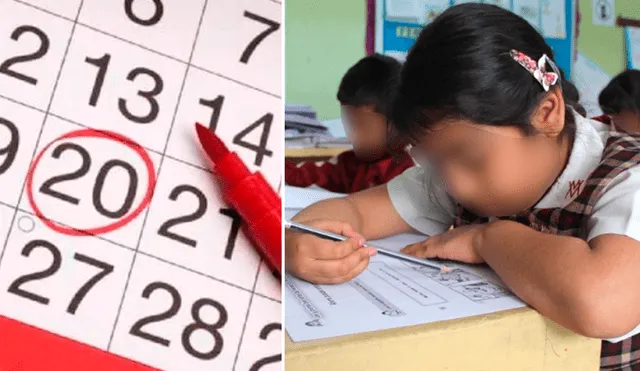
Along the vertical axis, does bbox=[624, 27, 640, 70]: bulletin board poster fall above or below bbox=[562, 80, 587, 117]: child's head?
above

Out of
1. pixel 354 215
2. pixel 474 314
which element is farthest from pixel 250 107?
pixel 354 215

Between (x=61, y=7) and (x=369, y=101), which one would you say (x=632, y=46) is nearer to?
(x=369, y=101)

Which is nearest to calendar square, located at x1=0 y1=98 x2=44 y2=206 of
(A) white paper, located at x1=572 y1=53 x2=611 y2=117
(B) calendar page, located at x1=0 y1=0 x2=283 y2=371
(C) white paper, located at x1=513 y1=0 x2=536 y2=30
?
(B) calendar page, located at x1=0 y1=0 x2=283 y2=371

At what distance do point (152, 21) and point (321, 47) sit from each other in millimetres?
1289

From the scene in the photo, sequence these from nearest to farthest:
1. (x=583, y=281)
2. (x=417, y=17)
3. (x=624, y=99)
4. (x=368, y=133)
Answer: (x=583, y=281), (x=368, y=133), (x=624, y=99), (x=417, y=17)

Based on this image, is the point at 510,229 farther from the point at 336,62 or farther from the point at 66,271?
the point at 336,62

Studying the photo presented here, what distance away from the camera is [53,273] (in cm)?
24

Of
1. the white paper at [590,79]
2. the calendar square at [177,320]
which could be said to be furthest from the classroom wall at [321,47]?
the calendar square at [177,320]

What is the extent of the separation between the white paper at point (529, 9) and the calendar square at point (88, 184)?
1750 millimetres

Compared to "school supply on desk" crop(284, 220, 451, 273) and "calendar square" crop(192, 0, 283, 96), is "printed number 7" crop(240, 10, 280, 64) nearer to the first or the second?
"calendar square" crop(192, 0, 283, 96)

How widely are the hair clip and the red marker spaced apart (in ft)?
1.07

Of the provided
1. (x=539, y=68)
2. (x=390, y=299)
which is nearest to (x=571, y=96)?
(x=539, y=68)

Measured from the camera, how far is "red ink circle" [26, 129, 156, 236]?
9.5 inches

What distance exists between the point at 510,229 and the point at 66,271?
0.35m
